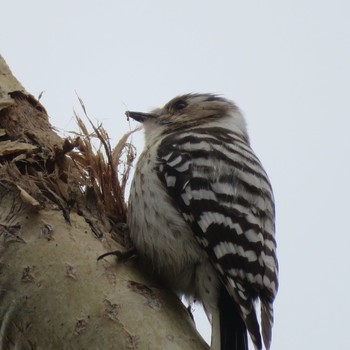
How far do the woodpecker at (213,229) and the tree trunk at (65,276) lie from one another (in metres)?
0.25

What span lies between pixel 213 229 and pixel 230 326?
21.1 inches

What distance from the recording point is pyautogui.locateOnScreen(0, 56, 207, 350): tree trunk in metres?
2.63

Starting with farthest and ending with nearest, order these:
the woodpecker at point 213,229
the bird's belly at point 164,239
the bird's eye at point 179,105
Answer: the bird's eye at point 179,105, the bird's belly at point 164,239, the woodpecker at point 213,229

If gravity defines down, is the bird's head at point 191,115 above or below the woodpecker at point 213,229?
above

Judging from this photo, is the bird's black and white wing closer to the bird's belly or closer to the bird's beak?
the bird's belly

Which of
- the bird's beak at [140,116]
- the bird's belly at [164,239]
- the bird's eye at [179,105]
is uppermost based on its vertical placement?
the bird's eye at [179,105]

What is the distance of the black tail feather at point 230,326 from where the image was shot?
121 inches

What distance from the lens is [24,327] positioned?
2.72 meters

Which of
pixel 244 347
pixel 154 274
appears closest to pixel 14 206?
pixel 154 274

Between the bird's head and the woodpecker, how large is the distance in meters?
0.78

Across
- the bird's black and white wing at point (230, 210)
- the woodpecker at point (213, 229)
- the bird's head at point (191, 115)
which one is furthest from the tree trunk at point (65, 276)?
the bird's head at point (191, 115)

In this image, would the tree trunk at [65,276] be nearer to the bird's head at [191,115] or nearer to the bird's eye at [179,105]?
the bird's head at [191,115]

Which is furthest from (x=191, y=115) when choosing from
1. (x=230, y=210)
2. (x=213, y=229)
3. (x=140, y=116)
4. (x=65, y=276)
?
(x=65, y=276)

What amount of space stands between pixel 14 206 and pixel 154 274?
0.82 metres
